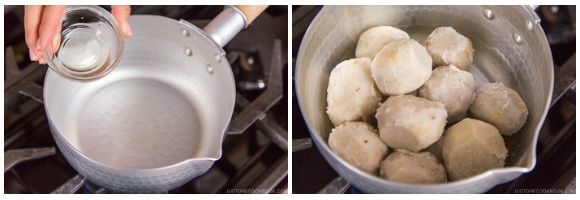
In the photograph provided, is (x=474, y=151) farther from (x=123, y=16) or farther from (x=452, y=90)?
(x=123, y=16)

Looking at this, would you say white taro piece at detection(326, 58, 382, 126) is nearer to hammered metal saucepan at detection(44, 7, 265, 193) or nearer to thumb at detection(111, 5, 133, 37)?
hammered metal saucepan at detection(44, 7, 265, 193)

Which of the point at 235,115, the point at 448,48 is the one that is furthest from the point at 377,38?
the point at 235,115

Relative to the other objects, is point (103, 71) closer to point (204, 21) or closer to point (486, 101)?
point (204, 21)

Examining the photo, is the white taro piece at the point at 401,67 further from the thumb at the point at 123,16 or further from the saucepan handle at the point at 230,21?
the thumb at the point at 123,16

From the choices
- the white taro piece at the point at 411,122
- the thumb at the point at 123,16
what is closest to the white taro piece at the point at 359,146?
the white taro piece at the point at 411,122

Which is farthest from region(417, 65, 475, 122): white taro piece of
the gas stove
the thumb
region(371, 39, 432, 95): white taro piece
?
the thumb

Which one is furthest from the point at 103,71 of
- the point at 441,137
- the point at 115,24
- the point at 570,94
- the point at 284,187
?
the point at 570,94
